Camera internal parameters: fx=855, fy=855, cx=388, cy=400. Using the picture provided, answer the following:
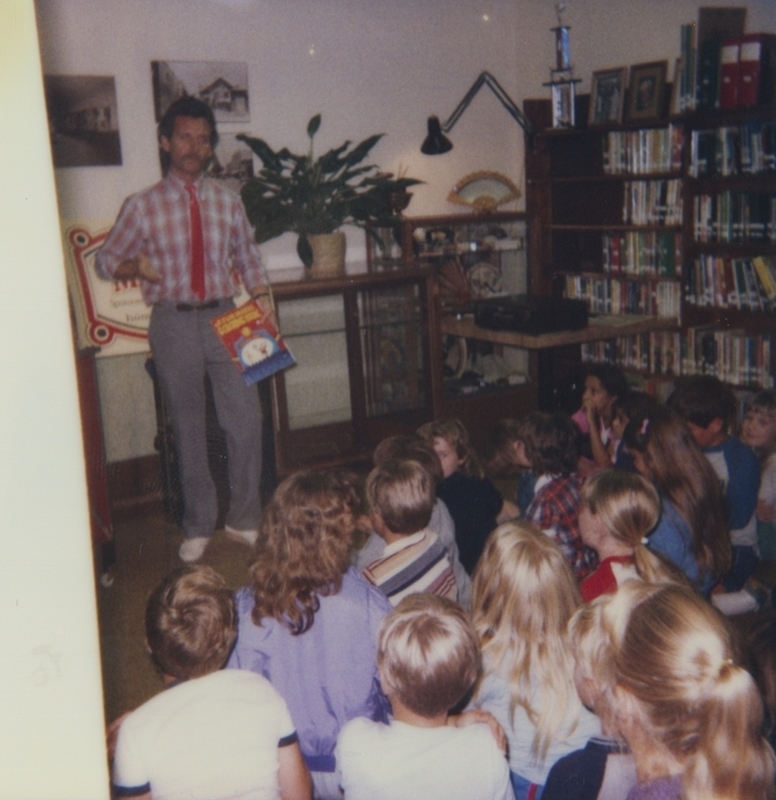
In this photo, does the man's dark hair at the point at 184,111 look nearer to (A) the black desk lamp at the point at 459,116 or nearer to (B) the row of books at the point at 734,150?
(A) the black desk lamp at the point at 459,116

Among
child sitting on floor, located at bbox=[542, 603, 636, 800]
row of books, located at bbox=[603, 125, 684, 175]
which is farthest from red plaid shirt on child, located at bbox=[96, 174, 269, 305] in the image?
child sitting on floor, located at bbox=[542, 603, 636, 800]

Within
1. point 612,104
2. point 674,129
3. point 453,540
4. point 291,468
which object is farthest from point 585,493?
point 612,104

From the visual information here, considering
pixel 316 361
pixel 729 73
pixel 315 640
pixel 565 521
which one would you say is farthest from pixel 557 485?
pixel 729 73

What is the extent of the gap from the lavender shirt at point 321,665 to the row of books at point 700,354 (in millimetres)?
2972

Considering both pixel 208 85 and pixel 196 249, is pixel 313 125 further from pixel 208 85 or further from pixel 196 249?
pixel 196 249

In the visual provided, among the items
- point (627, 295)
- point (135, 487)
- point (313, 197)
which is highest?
point (313, 197)

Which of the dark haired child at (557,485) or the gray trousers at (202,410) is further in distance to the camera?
the gray trousers at (202,410)

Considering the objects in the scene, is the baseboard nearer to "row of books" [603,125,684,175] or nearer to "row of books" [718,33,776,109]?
"row of books" [603,125,684,175]

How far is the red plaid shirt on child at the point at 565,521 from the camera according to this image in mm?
2264

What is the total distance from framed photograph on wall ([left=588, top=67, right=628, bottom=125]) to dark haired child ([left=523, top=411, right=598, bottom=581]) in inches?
96.9

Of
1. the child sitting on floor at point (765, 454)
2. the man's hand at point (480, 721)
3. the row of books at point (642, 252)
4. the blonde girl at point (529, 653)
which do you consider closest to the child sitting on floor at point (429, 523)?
the blonde girl at point (529, 653)

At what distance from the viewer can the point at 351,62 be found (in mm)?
4520

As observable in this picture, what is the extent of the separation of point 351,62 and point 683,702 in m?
4.14

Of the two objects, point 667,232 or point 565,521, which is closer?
point 565,521
